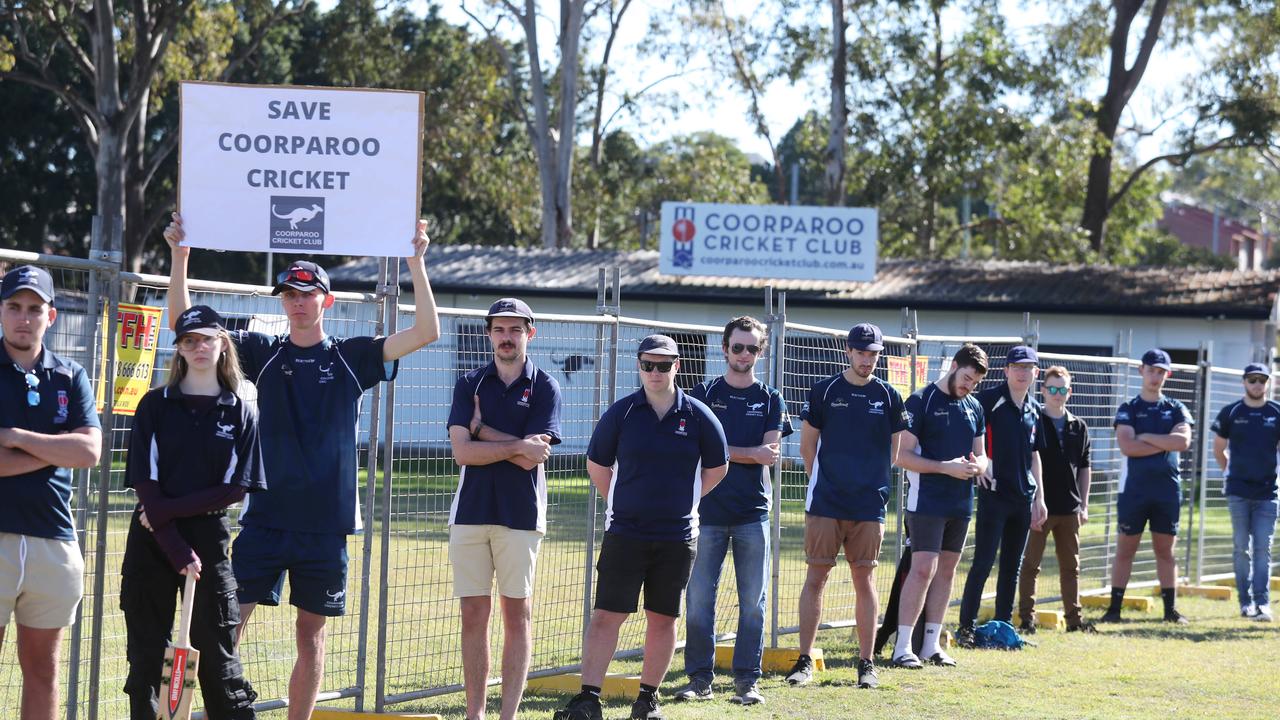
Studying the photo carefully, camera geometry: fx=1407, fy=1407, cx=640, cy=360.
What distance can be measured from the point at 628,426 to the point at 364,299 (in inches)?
59.1

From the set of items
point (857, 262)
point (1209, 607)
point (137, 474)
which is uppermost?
point (857, 262)

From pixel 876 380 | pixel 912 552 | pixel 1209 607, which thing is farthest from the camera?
pixel 1209 607

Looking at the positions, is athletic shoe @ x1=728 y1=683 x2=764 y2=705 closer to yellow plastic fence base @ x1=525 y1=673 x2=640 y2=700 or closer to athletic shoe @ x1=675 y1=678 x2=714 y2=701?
athletic shoe @ x1=675 y1=678 x2=714 y2=701

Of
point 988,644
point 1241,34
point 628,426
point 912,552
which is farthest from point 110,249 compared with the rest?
point 1241,34

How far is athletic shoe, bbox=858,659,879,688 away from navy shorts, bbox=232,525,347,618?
151 inches

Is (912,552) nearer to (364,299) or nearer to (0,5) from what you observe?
(364,299)

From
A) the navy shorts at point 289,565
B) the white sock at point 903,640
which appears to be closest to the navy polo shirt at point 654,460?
the navy shorts at point 289,565

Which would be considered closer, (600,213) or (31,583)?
→ (31,583)

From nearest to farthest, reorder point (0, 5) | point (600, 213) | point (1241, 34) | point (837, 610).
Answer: point (837, 610) < point (0, 5) < point (1241, 34) < point (600, 213)

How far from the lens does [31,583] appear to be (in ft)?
17.6

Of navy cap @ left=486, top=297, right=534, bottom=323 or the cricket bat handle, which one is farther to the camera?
navy cap @ left=486, top=297, right=534, bottom=323

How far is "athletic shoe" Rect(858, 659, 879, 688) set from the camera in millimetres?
8750

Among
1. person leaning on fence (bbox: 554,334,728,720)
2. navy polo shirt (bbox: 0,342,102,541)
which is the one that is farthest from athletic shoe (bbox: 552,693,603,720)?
navy polo shirt (bbox: 0,342,102,541)

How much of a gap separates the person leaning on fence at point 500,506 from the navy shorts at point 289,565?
835 millimetres
